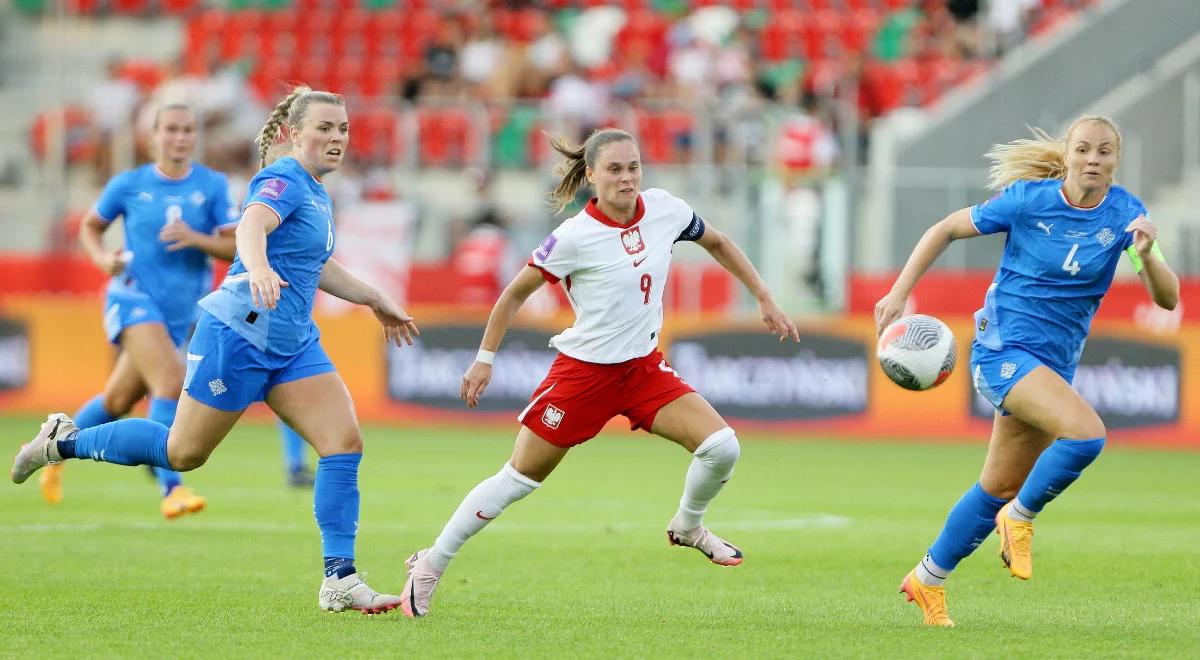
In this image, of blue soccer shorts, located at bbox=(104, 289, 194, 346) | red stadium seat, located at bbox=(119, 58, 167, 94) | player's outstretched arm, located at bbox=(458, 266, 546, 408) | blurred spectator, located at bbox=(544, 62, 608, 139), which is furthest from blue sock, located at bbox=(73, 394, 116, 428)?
red stadium seat, located at bbox=(119, 58, 167, 94)

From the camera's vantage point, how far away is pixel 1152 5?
24.6 m

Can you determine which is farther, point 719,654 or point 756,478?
point 756,478

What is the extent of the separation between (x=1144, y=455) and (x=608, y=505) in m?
7.35

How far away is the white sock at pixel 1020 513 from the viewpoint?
8445mm

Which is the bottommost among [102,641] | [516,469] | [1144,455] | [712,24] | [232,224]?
[1144,455]

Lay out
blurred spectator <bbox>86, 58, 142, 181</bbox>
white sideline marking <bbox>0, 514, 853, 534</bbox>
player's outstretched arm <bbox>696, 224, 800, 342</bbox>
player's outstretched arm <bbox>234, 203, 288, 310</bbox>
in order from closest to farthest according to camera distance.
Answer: player's outstretched arm <bbox>234, 203, 288, 310</bbox>, player's outstretched arm <bbox>696, 224, 800, 342</bbox>, white sideline marking <bbox>0, 514, 853, 534</bbox>, blurred spectator <bbox>86, 58, 142, 181</bbox>

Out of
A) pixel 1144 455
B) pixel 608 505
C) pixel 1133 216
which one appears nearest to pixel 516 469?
pixel 1133 216

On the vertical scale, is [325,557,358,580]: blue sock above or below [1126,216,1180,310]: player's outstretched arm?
below

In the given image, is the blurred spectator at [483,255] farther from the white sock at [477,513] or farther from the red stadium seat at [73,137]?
the white sock at [477,513]

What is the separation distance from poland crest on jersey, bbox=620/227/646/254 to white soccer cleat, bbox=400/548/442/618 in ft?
5.35

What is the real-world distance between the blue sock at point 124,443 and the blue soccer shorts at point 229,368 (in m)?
0.37

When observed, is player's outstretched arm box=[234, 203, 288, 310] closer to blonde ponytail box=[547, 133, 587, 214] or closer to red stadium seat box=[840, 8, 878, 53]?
blonde ponytail box=[547, 133, 587, 214]

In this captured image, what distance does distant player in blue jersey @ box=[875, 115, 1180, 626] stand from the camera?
26.1 feet

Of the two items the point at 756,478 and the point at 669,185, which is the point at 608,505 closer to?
the point at 756,478
